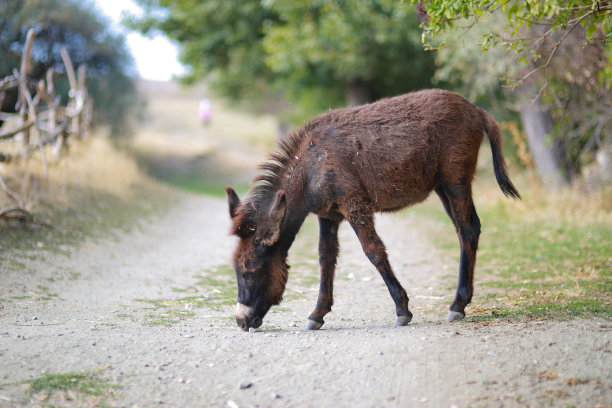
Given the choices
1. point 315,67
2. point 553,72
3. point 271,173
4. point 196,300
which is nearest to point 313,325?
point 271,173

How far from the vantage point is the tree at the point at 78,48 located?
15750 millimetres

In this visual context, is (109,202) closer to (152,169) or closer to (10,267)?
(10,267)

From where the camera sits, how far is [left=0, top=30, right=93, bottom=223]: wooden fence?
888cm

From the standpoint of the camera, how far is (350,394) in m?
3.76

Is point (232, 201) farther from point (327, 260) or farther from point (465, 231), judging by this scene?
point (465, 231)

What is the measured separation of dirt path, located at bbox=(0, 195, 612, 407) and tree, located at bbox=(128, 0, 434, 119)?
998 cm

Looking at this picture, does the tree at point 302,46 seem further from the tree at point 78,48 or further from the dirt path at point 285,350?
the dirt path at point 285,350

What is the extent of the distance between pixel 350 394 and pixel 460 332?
148 cm

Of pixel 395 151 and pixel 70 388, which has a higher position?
pixel 395 151

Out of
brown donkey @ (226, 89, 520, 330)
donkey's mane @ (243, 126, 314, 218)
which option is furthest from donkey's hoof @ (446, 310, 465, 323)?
donkey's mane @ (243, 126, 314, 218)

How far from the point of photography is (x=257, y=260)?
5.35 metres

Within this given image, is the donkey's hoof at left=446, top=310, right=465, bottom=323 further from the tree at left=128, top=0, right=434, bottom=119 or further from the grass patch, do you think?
the tree at left=128, top=0, right=434, bottom=119

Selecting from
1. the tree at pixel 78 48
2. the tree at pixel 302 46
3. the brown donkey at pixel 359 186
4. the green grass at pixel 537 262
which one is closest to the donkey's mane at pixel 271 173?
the brown donkey at pixel 359 186

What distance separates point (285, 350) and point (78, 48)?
18606 millimetres
